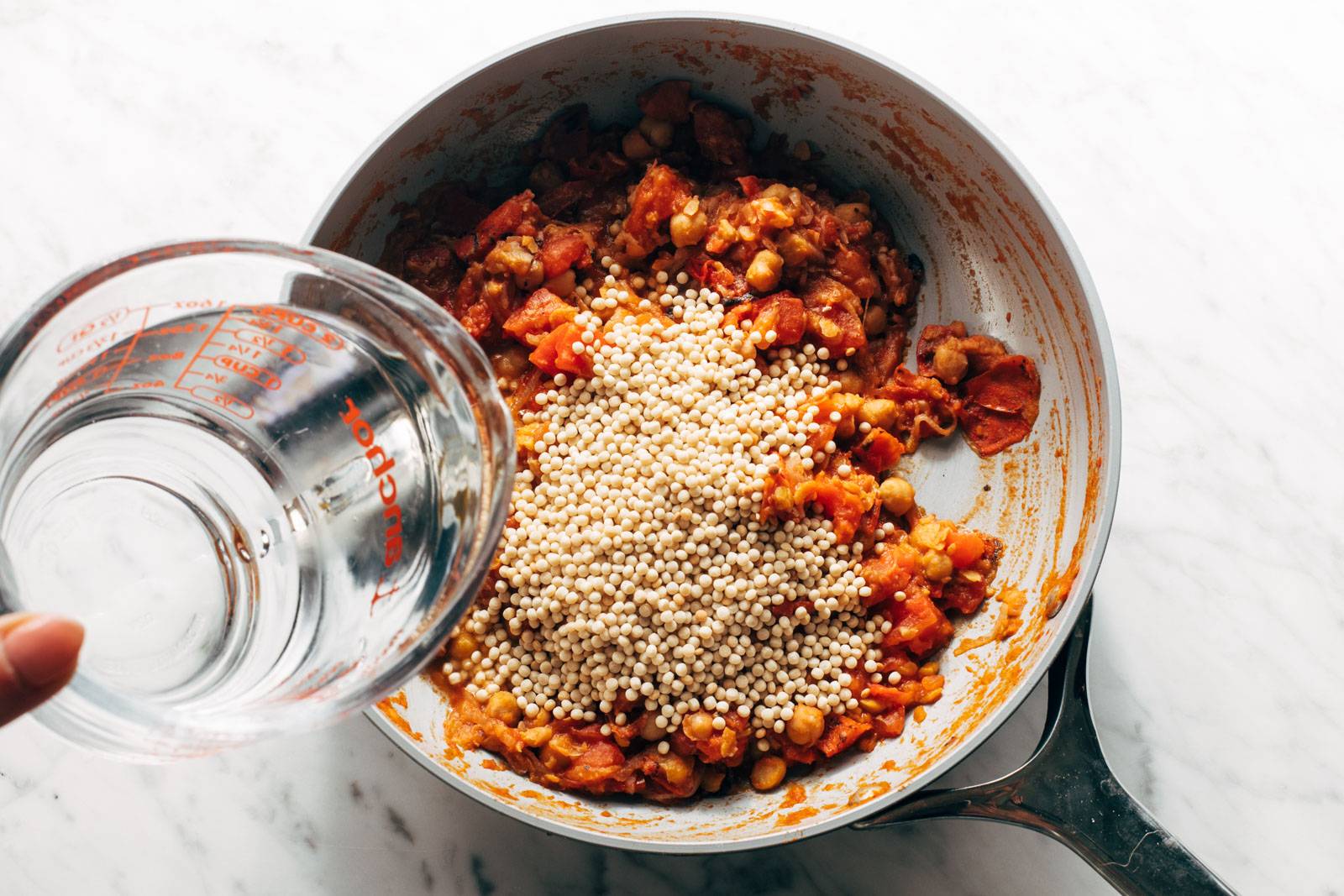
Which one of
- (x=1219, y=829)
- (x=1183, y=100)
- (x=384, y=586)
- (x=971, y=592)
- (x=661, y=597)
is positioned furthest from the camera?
(x=1183, y=100)

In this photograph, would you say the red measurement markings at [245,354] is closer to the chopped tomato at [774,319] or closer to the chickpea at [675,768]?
the chopped tomato at [774,319]

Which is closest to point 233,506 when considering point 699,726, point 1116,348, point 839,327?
point 699,726

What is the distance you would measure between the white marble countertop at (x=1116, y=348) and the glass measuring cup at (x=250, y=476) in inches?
18.5

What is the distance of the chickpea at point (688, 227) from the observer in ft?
5.88

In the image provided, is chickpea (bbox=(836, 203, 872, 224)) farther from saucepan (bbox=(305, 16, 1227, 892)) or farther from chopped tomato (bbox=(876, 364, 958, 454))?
chopped tomato (bbox=(876, 364, 958, 454))

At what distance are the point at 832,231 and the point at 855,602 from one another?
0.62 meters

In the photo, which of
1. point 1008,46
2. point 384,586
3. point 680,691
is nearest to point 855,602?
point 680,691

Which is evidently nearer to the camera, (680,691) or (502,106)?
(680,691)

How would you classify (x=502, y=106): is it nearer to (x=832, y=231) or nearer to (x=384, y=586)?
(x=832, y=231)

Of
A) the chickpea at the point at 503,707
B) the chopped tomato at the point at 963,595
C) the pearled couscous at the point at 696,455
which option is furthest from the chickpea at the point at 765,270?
the chickpea at the point at 503,707

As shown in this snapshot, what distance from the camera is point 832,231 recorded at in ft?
6.00

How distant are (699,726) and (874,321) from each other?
0.75m

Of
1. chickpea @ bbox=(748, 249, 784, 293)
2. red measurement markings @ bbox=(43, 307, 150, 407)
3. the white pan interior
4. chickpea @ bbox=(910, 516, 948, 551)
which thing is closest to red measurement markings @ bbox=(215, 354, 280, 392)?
red measurement markings @ bbox=(43, 307, 150, 407)

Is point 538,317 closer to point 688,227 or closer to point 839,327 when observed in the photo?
point 688,227
